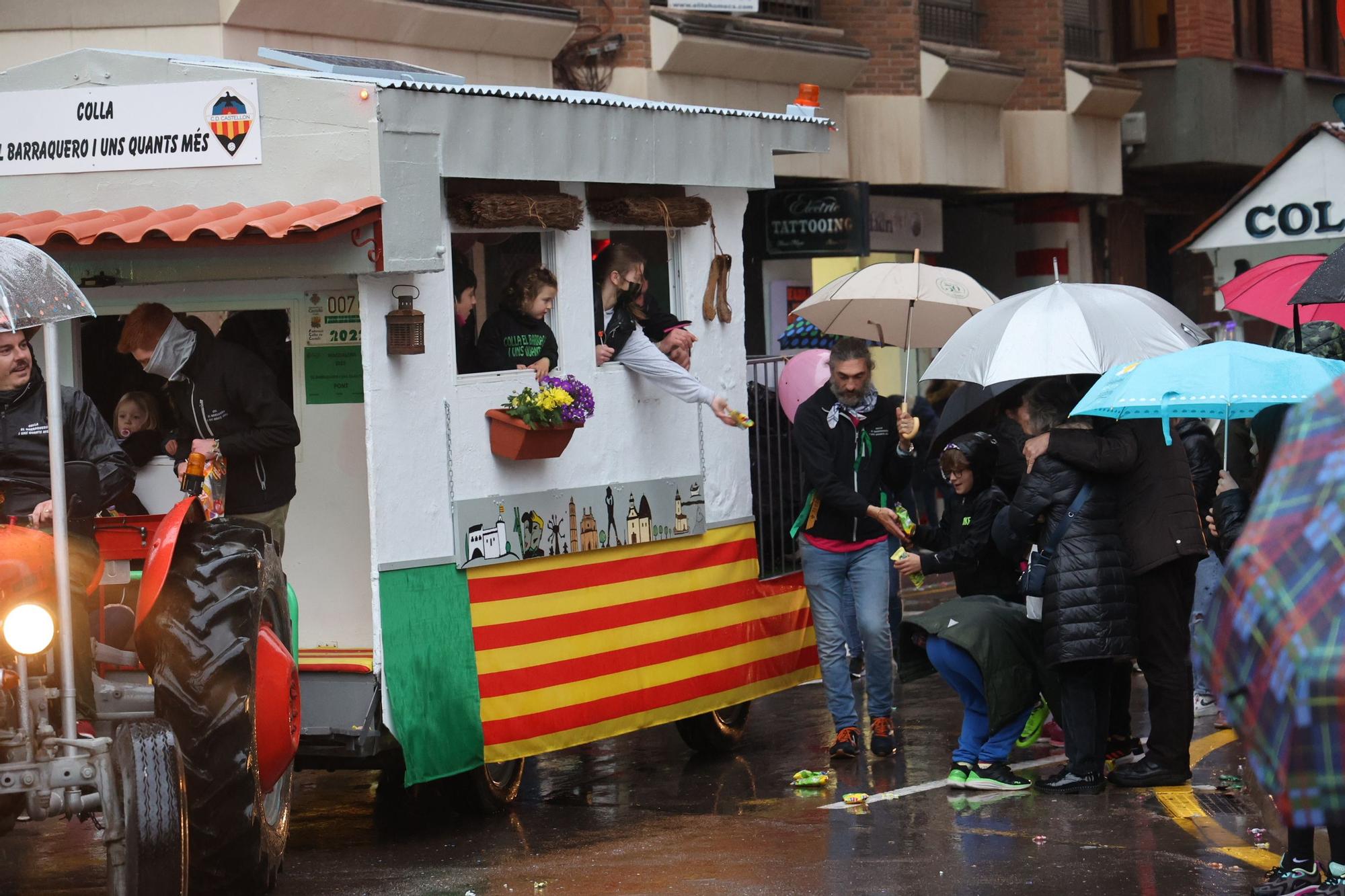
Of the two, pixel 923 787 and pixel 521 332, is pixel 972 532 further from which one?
pixel 521 332

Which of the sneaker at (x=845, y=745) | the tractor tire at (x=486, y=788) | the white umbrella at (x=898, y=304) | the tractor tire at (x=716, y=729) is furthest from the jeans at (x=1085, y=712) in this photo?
the white umbrella at (x=898, y=304)

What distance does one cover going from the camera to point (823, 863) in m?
7.21

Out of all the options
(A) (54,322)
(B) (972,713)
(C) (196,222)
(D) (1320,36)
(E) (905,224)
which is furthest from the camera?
(D) (1320,36)

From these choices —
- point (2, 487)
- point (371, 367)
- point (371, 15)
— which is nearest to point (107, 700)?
point (2, 487)

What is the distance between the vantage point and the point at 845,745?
9.23 metres

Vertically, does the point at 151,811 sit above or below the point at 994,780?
above

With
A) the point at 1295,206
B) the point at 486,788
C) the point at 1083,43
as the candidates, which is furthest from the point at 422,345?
the point at 1083,43

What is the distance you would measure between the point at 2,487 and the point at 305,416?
81.5 inches

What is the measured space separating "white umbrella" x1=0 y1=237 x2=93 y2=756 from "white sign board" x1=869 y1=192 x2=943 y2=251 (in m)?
15.3

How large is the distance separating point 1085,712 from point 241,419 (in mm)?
3640

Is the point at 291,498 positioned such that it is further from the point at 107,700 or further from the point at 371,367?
the point at 107,700

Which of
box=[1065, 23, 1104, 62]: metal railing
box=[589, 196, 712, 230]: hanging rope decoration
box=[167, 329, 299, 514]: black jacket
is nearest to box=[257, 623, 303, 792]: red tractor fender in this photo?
box=[167, 329, 299, 514]: black jacket

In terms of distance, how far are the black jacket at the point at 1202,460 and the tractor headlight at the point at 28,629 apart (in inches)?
237

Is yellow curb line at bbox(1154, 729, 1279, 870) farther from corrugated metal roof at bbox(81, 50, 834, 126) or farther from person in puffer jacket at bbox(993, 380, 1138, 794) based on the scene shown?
corrugated metal roof at bbox(81, 50, 834, 126)
